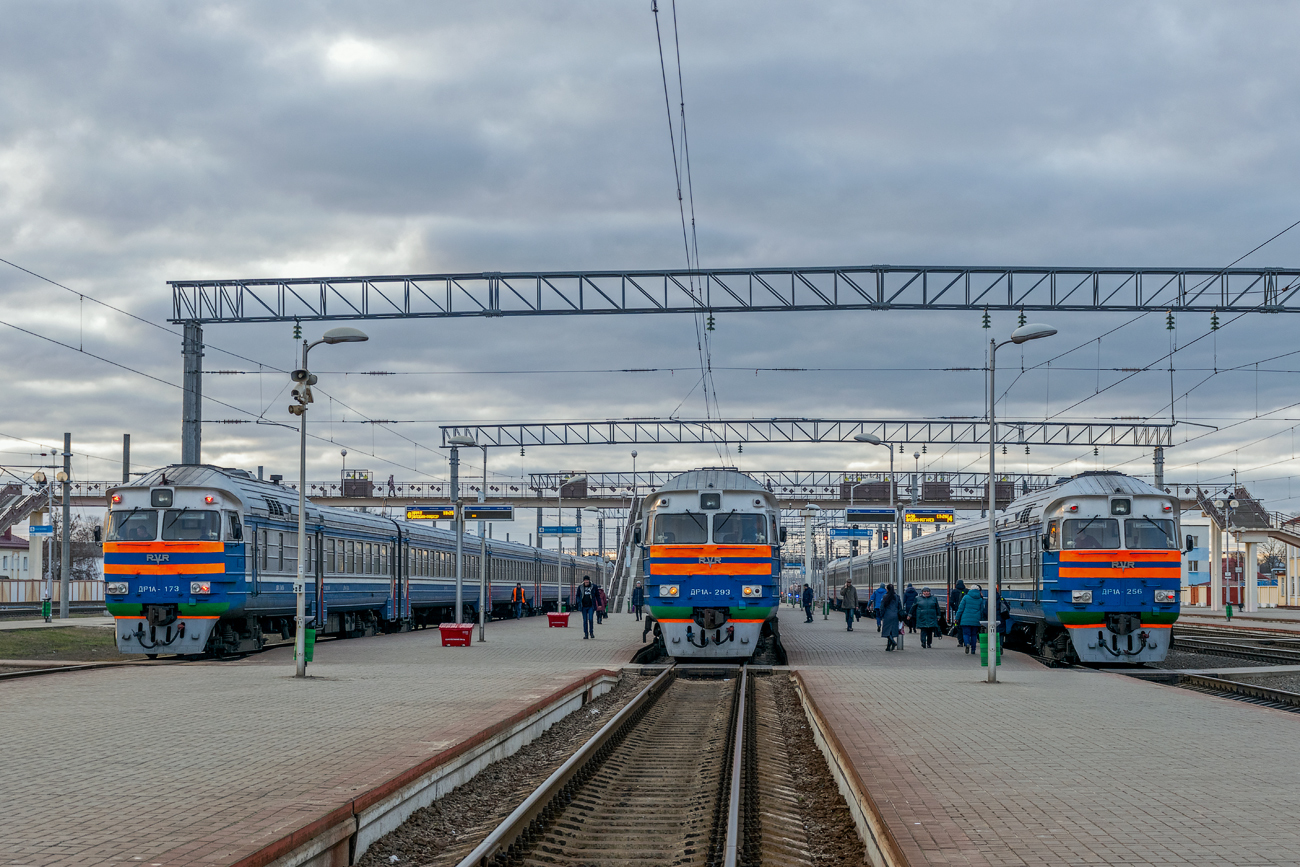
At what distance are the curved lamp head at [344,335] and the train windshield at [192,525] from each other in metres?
5.63

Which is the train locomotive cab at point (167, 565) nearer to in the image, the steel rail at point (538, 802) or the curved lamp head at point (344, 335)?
the curved lamp head at point (344, 335)

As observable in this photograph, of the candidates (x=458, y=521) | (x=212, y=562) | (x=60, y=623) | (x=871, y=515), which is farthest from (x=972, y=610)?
(x=60, y=623)

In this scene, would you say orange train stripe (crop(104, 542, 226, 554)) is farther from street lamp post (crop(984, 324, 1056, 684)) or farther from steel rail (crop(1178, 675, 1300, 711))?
steel rail (crop(1178, 675, 1300, 711))

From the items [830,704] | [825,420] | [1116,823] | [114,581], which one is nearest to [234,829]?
[1116,823]

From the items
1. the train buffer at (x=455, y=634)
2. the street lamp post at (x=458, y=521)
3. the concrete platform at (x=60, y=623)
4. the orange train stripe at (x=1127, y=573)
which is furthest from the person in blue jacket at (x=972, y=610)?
the concrete platform at (x=60, y=623)

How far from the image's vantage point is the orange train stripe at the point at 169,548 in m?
24.4

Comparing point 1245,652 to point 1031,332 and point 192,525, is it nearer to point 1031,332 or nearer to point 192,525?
point 1031,332

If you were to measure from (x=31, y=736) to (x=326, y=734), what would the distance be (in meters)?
2.91

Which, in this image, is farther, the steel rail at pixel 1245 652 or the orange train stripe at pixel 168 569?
the steel rail at pixel 1245 652

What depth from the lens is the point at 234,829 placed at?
7.73 metres

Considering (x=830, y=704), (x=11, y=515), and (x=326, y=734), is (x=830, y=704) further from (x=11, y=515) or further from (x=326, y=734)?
(x=11, y=515)

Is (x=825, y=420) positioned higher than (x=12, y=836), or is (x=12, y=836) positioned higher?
(x=825, y=420)

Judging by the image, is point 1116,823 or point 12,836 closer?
point 12,836

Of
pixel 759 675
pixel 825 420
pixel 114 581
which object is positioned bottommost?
pixel 759 675
